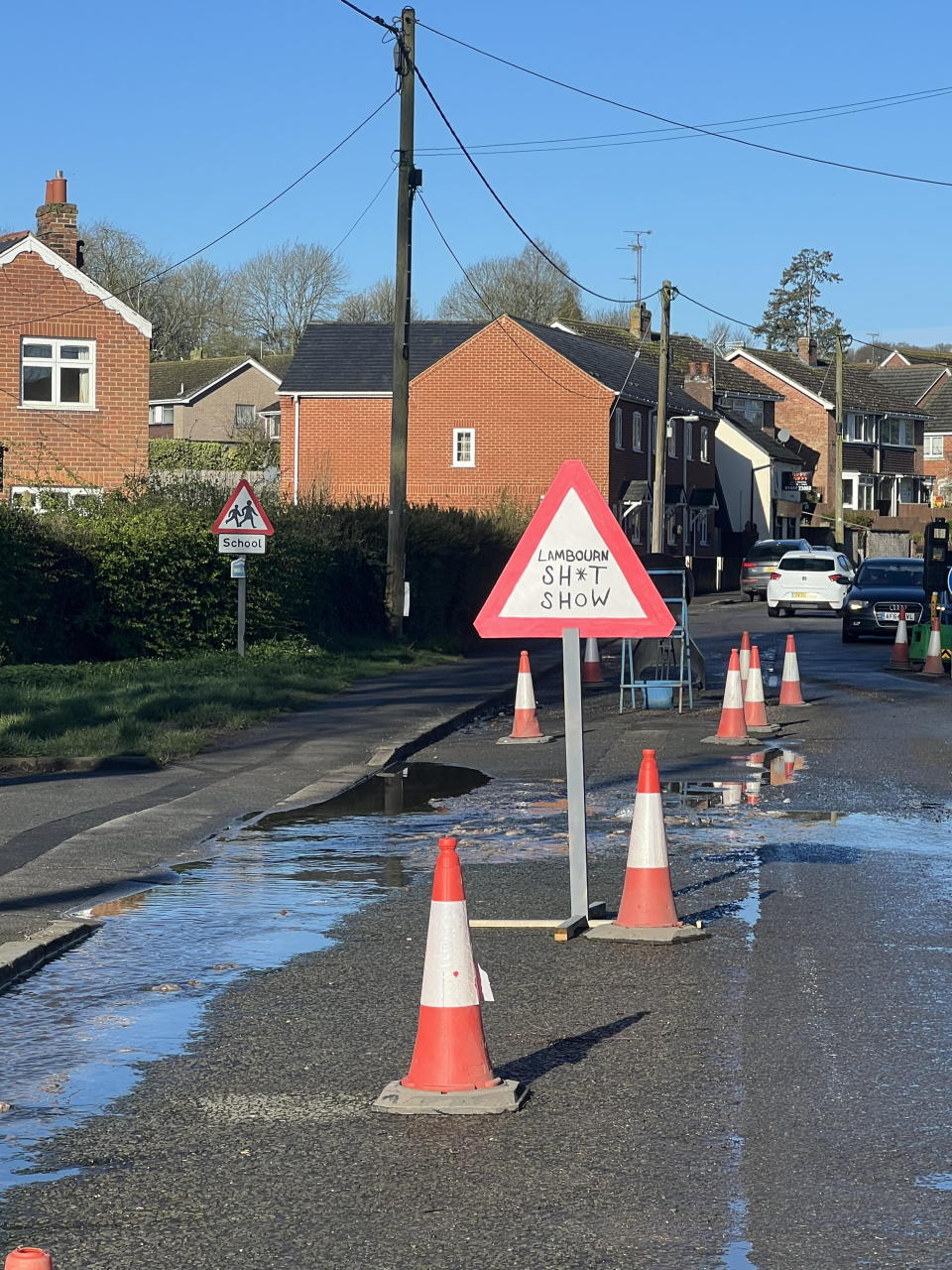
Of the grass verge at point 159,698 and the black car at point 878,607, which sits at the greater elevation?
the black car at point 878,607

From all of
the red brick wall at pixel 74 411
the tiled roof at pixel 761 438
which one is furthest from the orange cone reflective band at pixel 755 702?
the tiled roof at pixel 761 438

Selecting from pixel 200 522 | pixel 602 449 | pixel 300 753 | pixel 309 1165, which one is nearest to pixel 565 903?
pixel 309 1165

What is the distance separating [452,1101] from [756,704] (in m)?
12.9

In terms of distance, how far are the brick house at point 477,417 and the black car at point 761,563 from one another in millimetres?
4172

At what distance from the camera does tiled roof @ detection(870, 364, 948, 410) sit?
108 metres

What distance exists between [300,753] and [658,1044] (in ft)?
31.1

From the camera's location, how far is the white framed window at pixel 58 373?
37156 mm

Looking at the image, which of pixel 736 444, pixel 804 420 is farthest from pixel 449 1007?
pixel 804 420

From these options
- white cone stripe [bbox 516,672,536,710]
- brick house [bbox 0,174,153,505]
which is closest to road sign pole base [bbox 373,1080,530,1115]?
white cone stripe [bbox 516,672,536,710]

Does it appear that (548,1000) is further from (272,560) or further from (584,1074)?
(272,560)

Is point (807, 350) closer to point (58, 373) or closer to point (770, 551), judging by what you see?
point (770, 551)

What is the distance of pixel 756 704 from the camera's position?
1812 cm

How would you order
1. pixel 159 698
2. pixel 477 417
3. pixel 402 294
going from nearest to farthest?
pixel 159 698
pixel 402 294
pixel 477 417

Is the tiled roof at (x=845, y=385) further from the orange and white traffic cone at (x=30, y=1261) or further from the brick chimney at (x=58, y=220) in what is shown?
the orange and white traffic cone at (x=30, y=1261)
